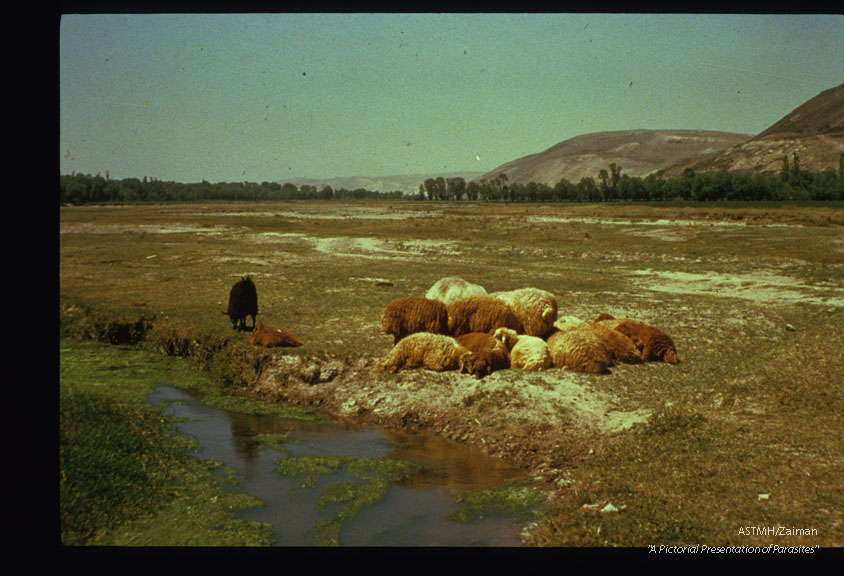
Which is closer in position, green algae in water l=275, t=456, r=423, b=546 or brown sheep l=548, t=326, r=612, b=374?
green algae in water l=275, t=456, r=423, b=546

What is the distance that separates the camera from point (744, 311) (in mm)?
17203

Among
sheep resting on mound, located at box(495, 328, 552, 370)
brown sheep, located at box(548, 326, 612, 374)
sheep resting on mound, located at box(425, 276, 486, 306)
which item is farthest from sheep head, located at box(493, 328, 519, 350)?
sheep resting on mound, located at box(425, 276, 486, 306)

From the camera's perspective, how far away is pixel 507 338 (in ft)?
41.4

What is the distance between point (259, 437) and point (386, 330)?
4455 millimetres

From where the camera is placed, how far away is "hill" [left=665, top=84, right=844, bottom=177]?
126438 millimetres

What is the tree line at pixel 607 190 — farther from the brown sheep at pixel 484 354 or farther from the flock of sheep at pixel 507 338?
the brown sheep at pixel 484 354

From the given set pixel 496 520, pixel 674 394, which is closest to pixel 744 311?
pixel 674 394

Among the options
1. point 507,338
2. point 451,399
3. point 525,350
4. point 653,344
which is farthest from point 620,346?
point 451,399

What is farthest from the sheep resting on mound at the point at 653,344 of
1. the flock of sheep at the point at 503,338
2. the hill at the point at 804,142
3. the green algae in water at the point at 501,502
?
the hill at the point at 804,142

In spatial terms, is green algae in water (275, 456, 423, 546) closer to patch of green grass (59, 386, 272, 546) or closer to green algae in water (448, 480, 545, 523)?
patch of green grass (59, 386, 272, 546)

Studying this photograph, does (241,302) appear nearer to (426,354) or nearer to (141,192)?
(426,354)

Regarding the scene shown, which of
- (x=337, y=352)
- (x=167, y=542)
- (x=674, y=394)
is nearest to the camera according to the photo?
(x=167, y=542)

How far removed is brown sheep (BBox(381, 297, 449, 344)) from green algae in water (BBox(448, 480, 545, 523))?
5.72 m

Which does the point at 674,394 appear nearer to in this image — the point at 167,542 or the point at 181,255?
the point at 167,542
